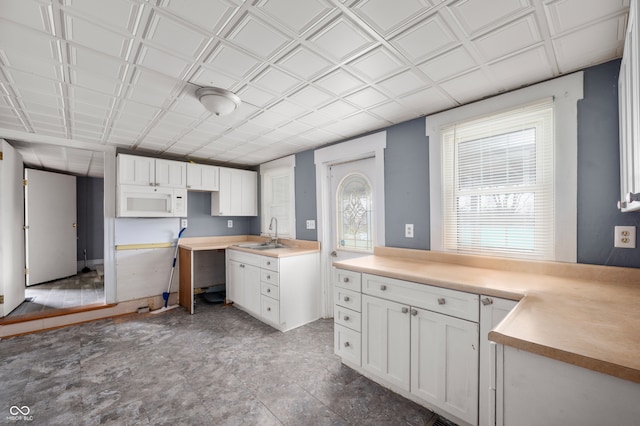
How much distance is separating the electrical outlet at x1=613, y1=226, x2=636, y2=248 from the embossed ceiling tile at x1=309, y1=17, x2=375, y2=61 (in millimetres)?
1846

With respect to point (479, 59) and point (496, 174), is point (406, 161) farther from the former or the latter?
point (479, 59)

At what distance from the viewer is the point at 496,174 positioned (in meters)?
2.12

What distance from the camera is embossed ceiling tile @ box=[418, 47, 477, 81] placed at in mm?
1587

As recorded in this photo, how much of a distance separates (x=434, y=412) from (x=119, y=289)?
396cm

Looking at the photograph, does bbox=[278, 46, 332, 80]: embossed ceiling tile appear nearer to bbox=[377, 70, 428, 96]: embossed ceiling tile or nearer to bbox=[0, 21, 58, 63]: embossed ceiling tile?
bbox=[377, 70, 428, 96]: embossed ceiling tile

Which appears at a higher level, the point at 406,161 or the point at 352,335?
the point at 406,161

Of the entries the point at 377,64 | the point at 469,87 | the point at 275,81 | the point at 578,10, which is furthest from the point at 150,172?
the point at 578,10

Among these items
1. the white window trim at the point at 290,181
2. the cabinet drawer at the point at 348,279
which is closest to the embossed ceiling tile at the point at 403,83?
the cabinet drawer at the point at 348,279

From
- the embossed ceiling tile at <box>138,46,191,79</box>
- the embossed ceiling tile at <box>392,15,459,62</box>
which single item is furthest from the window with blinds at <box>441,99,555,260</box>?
the embossed ceiling tile at <box>138,46,191,79</box>

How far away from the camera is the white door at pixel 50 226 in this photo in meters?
4.62

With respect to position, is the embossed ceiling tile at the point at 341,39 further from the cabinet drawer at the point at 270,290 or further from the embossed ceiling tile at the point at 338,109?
the cabinet drawer at the point at 270,290

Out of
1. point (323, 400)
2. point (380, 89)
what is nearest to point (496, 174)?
point (380, 89)

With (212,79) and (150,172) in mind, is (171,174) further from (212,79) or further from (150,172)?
(212,79)

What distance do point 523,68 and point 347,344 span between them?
2.37m
